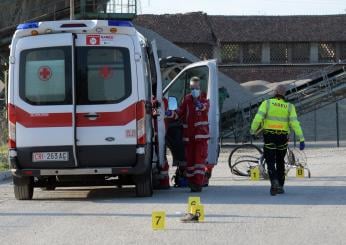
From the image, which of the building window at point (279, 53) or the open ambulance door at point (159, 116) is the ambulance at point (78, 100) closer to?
the open ambulance door at point (159, 116)

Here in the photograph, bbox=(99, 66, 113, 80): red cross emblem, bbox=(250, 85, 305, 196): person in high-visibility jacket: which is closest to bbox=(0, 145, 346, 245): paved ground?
bbox=(250, 85, 305, 196): person in high-visibility jacket

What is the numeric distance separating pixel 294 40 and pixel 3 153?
38793 mm

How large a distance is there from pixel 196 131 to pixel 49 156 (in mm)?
2887

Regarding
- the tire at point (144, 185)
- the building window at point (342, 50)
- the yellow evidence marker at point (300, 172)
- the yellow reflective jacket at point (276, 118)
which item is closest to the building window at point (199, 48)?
the building window at point (342, 50)

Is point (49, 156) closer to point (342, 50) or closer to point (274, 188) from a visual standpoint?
point (274, 188)

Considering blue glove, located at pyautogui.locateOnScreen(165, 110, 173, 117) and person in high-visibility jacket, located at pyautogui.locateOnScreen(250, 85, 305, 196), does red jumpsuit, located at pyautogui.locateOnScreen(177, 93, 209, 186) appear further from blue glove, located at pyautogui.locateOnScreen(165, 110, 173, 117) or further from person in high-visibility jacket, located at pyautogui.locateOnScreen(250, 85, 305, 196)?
person in high-visibility jacket, located at pyautogui.locateOnScreen(250, 85, 305, 196)

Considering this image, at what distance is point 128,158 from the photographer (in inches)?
539

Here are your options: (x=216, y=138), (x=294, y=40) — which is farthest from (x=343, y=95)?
(x=294, y=40)

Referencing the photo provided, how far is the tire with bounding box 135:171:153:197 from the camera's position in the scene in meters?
14.1

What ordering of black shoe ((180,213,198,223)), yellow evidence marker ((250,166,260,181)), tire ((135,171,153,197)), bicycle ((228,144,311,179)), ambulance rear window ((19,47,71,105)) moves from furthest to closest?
bicycle ((228,144,311,179)) → yellow evidence marker ((250,166,260,181)) → tire ((135,171,153,197)) → ambulance rear window ((19,47,71,105)) → black shoe ((180,213,198,223))

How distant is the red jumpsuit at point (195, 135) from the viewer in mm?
15203

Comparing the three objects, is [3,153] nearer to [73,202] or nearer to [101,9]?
[73,202]

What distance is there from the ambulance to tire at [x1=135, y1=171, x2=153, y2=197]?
25 centimetres

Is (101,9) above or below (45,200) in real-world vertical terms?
above
